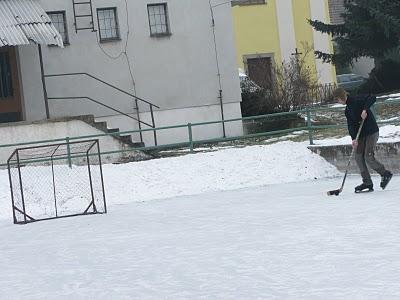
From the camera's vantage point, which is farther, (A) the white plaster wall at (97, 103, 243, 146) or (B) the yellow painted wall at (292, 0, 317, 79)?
(B) the yellow painted wall at (292, 0, 317, 79)

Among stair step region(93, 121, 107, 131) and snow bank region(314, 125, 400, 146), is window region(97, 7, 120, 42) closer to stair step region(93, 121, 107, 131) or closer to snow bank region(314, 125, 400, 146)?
stair step region(93, 121, 107, 131)

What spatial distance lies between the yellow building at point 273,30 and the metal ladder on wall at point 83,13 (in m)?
15.5

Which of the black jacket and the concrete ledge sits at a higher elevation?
the black jacket

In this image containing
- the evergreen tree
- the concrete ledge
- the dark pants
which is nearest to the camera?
the dark pants

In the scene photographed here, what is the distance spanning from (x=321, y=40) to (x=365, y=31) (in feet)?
50.5

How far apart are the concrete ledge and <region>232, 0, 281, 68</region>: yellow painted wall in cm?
2152

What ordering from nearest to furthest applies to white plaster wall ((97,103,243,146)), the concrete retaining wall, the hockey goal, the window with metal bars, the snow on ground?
the snow on ground
the hockey goal
the concrete retaining wall
the window with metal bars
white plaster wall ((97,103,243,146))

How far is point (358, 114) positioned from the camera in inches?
575

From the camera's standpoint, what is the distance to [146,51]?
1080 inches

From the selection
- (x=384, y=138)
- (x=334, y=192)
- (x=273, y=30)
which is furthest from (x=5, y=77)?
(x=273, y=30)

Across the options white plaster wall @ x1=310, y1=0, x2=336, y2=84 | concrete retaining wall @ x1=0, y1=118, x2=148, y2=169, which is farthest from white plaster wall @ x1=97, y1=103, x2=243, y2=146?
white plaster wall @ x1=310, y1=0, x2=336, y2=84

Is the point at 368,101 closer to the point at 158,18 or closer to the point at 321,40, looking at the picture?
the point at 158,18

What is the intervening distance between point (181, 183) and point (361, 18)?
12130mm

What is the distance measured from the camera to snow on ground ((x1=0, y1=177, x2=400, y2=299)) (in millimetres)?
7992
